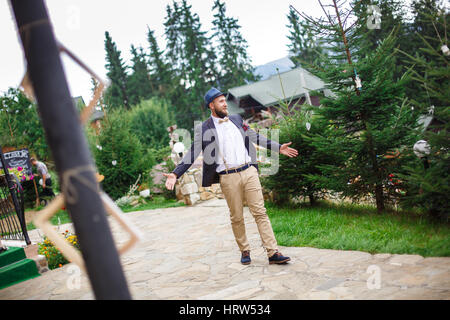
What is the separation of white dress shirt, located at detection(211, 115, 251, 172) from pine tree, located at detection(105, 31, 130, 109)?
145 ft

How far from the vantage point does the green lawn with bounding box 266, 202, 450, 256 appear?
3927mm

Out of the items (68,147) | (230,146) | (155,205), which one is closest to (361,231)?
(230,146)

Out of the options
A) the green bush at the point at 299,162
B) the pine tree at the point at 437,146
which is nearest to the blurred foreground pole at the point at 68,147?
the pine tree at the point at 437,146

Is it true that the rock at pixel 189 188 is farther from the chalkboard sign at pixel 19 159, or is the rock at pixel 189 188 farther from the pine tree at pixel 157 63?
the pine tree at pixel 157 63

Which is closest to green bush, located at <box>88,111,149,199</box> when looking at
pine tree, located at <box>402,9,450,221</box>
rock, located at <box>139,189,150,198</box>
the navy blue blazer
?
rock, located at <box>139,189,150,198</box>

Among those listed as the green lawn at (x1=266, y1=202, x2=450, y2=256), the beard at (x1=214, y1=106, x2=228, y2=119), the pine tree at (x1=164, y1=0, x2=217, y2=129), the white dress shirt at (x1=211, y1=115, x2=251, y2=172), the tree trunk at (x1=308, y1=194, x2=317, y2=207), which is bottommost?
the green lawn at (x1=266, y1=202, x2=450, y2=256)

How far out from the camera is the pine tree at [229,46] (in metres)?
39.4

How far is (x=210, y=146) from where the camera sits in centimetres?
442

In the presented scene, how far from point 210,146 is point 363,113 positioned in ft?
8.20

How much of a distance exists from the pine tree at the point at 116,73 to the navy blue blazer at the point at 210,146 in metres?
44.0

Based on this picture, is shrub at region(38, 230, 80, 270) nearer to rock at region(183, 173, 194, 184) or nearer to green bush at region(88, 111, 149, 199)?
rock at region(183, 173, 194, 184)

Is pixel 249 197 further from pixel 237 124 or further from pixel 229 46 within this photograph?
pixel 229 46

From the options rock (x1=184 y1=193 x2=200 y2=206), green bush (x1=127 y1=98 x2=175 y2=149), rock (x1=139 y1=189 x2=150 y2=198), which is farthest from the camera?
green bush (x1=127 y1=98 x2=175 y2=149)

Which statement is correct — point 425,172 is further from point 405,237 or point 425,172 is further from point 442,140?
point 405,237
